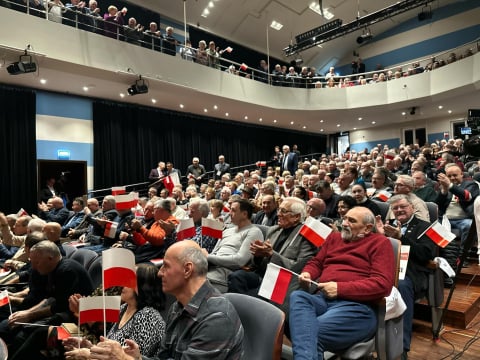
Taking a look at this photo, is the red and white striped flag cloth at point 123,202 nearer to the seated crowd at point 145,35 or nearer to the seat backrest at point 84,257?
the seat backrest at point 84,257

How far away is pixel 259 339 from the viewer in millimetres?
1333

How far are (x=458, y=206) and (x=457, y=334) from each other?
163cm

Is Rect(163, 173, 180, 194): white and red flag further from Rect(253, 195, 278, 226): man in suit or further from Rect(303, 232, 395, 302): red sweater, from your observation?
Rect(303, 232, 395, 302): red sweater

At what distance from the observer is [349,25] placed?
9844 millimetres

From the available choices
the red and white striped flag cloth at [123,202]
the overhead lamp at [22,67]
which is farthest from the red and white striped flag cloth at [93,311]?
the overhead lamp at [22,67]

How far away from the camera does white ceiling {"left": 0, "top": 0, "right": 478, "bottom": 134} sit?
7469 mm

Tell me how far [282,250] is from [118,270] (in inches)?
47.6

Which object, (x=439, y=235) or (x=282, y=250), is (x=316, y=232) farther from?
(x=439, y=235)

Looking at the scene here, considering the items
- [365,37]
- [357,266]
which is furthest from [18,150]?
[365,37]

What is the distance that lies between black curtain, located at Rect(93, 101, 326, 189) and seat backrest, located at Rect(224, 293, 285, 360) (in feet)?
26.5

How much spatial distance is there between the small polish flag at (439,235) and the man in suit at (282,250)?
74 centimetres

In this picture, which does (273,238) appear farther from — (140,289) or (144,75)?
(144,75)

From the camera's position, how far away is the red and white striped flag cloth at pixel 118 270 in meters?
1.58

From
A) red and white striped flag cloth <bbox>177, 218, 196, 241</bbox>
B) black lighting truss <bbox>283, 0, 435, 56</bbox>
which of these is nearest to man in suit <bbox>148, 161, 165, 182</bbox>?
black lighting truss <bbox>283, 0, 435, 56</bbox>
